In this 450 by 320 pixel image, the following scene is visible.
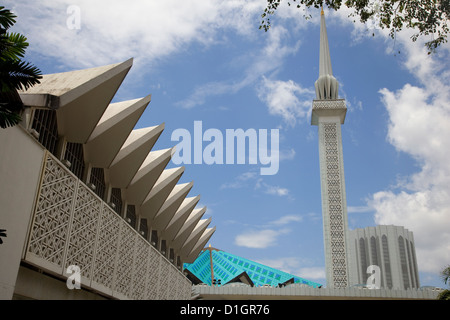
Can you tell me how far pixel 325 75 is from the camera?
44281 millimetres

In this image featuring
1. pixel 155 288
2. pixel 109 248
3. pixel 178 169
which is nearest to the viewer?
pixel 109 248

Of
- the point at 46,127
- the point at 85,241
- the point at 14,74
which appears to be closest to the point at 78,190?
the point at 85,241

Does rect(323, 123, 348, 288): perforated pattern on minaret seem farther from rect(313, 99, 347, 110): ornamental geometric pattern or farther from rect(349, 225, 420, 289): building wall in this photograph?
rect(349, 225, 420, 289): building wall

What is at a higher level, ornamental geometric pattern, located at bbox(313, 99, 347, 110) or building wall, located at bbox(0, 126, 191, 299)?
ornamental geometric pattern, located at bbox(313, 99, 347, 110)

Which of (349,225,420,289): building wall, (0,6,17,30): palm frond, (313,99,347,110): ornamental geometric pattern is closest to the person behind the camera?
(0,6,17,30): palm frond

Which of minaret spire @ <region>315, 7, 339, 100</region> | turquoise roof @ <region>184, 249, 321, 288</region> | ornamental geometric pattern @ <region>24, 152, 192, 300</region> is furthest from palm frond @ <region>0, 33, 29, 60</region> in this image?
minaret spire @ <region>315, 7, 339, 100</region>

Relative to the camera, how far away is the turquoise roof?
3975cm

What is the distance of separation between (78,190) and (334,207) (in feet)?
91.7

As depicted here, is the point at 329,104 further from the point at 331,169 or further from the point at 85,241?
the point at 85,241

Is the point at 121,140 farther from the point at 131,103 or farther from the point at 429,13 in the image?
the point at 429,13

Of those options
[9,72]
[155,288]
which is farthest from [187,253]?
[9,72]

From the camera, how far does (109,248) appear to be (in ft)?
49.9

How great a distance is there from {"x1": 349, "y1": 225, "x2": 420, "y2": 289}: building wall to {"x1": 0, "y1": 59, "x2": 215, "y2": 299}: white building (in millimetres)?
40765
